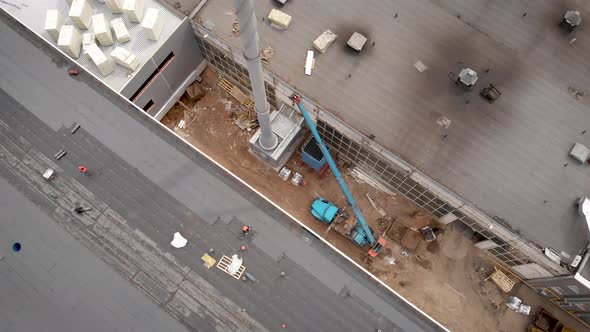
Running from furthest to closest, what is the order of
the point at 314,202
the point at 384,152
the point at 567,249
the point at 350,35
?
the point at 314,202 < the point at 350,35 < the point at 384,152 < the point at 567,249

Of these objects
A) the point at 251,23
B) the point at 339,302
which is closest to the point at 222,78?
the point at 251,23

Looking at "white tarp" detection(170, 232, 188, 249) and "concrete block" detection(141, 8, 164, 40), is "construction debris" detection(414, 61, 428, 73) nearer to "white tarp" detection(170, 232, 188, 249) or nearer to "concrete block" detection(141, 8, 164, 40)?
"concrete block" detection(141, 8, 164, 40)

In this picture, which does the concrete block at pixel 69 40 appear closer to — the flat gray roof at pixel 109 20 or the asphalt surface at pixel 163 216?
the flat gray roof at pixel 109 20

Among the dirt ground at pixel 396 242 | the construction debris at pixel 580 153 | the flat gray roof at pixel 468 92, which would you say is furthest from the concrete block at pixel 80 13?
the construction debris at pixel 580 153

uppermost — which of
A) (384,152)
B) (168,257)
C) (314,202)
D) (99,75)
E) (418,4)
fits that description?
(418,4)

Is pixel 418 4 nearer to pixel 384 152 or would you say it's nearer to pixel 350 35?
pixel 350 35

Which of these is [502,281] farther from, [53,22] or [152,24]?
[53,22]

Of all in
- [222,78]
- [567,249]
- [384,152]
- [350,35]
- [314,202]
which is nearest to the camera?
[567,249]

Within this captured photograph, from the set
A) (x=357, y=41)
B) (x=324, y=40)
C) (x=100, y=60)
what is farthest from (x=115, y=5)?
(x=357, y=41)
